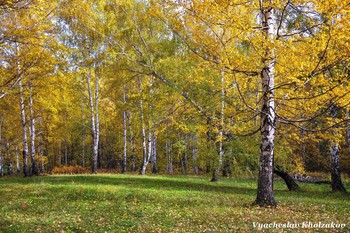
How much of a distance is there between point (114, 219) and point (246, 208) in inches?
147

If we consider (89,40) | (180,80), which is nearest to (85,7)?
(89,40)

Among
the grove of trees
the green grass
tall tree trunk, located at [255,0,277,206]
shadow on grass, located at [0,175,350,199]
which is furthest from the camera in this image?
shadow on grass, located at [0,175,350,199]

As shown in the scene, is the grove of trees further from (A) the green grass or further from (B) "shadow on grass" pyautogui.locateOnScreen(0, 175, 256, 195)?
(A) the green grass

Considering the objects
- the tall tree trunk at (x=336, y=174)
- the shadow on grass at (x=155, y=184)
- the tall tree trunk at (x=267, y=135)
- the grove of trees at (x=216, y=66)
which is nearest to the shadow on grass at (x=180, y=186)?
the shadow on grass at (x=155, y=184)

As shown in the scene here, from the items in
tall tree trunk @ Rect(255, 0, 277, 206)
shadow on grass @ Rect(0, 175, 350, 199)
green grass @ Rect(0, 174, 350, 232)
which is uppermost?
tall tree trunk @ Rect(255, 0, 277, 206)

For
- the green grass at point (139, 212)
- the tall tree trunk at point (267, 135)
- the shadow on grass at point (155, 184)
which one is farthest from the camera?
the shadow on grass at point (155, 184)

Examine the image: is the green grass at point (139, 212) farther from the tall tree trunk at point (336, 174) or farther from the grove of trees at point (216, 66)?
the tall tree trunk at point (336, 174)

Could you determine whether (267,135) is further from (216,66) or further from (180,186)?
(180,186)

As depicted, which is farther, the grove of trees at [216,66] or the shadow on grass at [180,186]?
the shadow on grass at [180,186]

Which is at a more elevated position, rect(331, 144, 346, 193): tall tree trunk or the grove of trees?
the grove of trees

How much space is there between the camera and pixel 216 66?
10836 mm

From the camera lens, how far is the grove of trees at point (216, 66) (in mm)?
7693

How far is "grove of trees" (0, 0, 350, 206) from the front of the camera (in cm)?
769

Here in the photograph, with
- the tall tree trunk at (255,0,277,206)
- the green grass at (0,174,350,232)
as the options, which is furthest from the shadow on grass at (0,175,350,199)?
the tall tree trunk at (255,0,277,206)
